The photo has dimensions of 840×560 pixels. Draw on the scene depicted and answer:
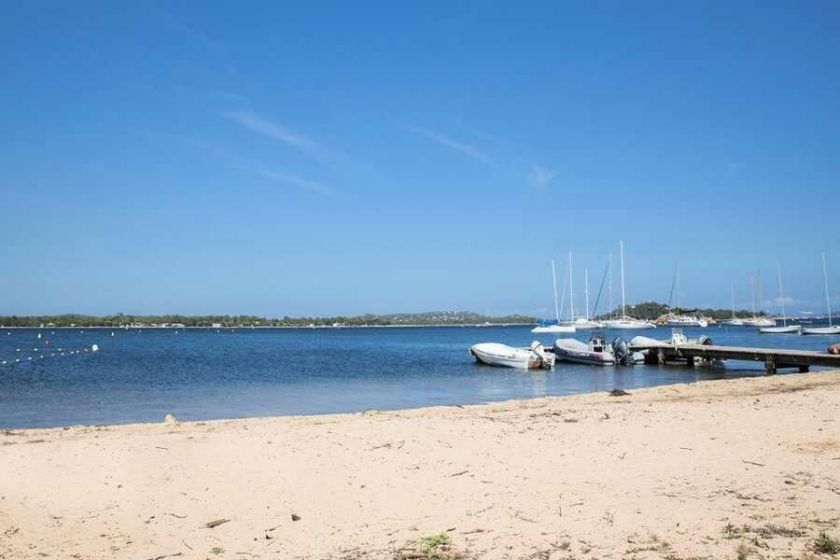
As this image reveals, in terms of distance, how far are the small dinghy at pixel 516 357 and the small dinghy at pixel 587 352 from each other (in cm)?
314

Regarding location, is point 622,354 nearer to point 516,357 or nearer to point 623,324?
point 516,357

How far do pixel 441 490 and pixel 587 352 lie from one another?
119 feet

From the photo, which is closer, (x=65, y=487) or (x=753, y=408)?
(x=65, y=487)

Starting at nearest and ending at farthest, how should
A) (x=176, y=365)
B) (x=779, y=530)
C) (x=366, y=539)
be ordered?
(x=779, y=530) → (x=366, y=539) → (x=176, y=365)

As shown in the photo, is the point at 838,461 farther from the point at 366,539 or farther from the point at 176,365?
the point at 176,365

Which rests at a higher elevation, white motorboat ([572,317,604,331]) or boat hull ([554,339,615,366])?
white motorboat ([572,317,604,331])

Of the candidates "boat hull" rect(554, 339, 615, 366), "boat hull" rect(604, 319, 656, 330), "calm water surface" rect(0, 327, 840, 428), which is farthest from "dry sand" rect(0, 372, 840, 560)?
"boat hull" rect(604, 319, 656, 330)

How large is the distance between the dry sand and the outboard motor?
2949cm

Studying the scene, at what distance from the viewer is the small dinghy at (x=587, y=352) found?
4206 cm

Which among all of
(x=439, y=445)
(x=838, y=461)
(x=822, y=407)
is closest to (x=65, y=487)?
(x=439, y=445)

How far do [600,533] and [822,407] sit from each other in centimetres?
1000

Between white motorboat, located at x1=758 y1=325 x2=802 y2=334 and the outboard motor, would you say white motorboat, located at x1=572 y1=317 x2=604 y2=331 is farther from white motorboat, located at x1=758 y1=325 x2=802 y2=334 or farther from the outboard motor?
the outboard motor

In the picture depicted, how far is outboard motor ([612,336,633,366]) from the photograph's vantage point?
139 ft

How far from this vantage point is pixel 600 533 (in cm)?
655
